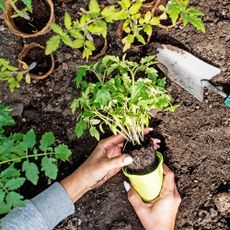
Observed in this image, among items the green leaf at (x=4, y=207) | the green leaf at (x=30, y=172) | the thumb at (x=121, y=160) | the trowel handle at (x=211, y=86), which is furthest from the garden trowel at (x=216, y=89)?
the green leaf at (x=4, y=207)

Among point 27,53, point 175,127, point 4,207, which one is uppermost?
point 27,53

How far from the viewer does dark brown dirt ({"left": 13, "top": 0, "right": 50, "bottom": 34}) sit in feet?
8.11

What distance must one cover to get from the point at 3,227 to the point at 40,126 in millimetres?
741

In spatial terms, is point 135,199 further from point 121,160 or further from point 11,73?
point 11,73

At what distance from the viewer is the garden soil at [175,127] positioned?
8.23ft

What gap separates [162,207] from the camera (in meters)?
2.34

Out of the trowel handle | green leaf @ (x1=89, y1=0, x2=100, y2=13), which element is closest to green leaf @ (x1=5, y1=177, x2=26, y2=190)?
green leaf @ (x1=89, y1=0, x2=100, y2=13)

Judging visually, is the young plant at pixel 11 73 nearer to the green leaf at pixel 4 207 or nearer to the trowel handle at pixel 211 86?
the green leaf at pixel 4 207

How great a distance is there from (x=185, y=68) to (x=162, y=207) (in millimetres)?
793

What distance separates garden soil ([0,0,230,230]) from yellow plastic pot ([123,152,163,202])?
9.8 inches

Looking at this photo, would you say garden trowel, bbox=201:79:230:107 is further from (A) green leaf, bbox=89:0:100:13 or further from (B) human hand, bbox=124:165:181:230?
(A) green leaf, bbox=89:0:100:13

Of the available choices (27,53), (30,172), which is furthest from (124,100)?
(27,53)

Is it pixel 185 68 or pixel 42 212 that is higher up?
pixel 185 68

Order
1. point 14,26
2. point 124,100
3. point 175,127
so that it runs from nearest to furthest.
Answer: point 124,100, point 14,26, point 175,127
